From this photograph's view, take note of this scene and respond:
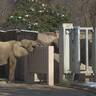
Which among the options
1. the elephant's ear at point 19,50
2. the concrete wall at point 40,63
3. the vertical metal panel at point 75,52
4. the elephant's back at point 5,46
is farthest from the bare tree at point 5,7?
the vertical metal panel at point 75,52

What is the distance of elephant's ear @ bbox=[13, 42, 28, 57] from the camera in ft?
85.6

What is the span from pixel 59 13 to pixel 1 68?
1033cm

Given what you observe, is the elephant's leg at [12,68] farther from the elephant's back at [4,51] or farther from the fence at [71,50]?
the fence at [71,50]

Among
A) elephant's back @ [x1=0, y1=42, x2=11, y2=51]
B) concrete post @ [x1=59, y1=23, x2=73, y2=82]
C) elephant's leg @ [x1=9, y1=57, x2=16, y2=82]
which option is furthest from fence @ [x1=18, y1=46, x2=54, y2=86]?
elephant's back @ [x1=0, y1=42, x2=11, y2=51]

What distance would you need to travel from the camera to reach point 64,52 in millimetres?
24797

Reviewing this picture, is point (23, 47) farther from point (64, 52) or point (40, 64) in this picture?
point (64, 52)

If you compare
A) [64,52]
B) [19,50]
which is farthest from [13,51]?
[64,52]

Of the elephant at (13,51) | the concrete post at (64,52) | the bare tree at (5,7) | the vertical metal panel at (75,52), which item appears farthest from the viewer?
the bare tree at (5,7)

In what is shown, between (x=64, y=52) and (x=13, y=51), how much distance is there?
300 centimetres

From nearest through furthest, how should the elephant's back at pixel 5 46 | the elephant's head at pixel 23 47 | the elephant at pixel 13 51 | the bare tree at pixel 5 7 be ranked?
the elephant's head at pixel 23 47 < the elephant at pixel 13 51 < the elephant's back at pixel 5 46 < the bare tree at pixel 5 7

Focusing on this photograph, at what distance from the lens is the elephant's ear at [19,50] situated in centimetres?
2610

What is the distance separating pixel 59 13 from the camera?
38.7 m

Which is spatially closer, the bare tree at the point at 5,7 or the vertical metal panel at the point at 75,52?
the vertical metal panel at the point at 75,52

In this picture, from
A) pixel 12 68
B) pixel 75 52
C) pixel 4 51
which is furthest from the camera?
pixel 4 51
